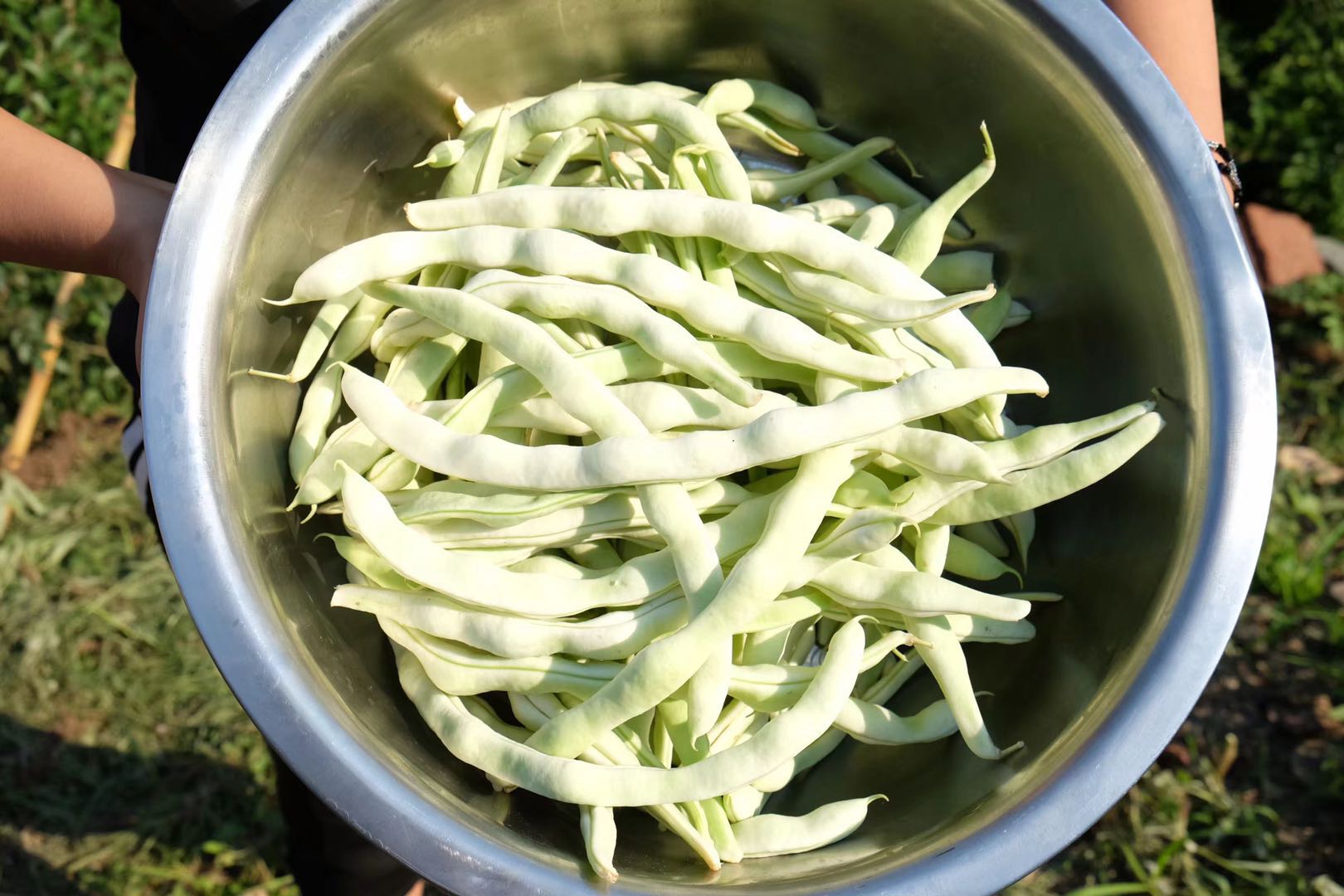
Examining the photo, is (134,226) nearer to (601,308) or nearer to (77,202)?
(77,202)

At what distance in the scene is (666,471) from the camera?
93 centimetres

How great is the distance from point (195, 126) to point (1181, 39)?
1229 millimetres

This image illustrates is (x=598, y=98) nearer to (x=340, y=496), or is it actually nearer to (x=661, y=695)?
(x=340, y=496)

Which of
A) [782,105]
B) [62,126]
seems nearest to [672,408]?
[782,105]

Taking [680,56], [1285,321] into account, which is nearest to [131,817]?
[680,56]

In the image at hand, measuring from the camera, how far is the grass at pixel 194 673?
200 cm

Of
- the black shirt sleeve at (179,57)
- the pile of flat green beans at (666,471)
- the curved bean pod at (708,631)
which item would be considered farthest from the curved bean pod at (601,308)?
the black shirt sleeve at (179,57)

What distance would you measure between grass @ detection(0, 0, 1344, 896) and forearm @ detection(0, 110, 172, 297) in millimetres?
1320

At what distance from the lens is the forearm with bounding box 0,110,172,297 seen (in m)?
1.11

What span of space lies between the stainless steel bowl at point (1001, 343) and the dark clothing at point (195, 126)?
194mm

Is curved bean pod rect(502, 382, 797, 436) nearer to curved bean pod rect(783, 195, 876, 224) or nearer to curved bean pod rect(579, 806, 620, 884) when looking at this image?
curved bean pod rect(783, 195, 876, 224)

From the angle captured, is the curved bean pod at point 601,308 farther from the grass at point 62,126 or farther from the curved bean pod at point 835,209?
the grass at point 62,126

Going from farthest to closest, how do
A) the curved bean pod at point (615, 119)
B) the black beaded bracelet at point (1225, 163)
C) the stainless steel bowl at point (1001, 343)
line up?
the black beaded bracelet at point (1225, 163)
the curved bean pod at point (615, 119)
the stainless steel bowl at point (1001, 343)

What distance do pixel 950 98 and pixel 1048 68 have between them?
133 mm
